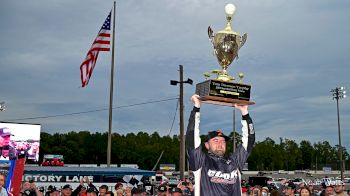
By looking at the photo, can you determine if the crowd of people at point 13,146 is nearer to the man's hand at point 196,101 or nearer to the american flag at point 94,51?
the american flag at point 94,51

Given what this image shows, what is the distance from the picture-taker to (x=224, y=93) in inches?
293

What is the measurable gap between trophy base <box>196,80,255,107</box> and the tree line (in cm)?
8891

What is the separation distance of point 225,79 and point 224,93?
18.1 inches

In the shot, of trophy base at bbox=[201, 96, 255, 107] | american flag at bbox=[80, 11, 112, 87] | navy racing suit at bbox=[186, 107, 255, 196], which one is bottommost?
navy racing suit at bbox=[186, 107, 255, 196]

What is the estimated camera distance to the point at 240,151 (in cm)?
634

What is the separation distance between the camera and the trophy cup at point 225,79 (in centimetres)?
734

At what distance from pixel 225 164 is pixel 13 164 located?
6.73 meters

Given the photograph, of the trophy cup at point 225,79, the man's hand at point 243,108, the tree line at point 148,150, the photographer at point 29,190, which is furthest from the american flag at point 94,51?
the tree line at point 148,150

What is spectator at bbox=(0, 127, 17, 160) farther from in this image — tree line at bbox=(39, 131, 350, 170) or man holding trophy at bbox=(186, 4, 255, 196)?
tree line at bbox=(39, 131, 350, 170)

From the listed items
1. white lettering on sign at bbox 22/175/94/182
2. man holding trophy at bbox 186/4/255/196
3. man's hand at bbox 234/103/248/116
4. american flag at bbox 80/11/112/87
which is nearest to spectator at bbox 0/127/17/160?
american flag at bbox 80/11/112/87

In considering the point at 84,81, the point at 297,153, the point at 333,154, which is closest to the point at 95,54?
the point at 84,81

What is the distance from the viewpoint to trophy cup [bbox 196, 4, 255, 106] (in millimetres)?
7344

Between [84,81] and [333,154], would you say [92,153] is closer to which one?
[333,154]

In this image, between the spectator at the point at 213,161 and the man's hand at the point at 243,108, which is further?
the man's hand at the point at 243,108
